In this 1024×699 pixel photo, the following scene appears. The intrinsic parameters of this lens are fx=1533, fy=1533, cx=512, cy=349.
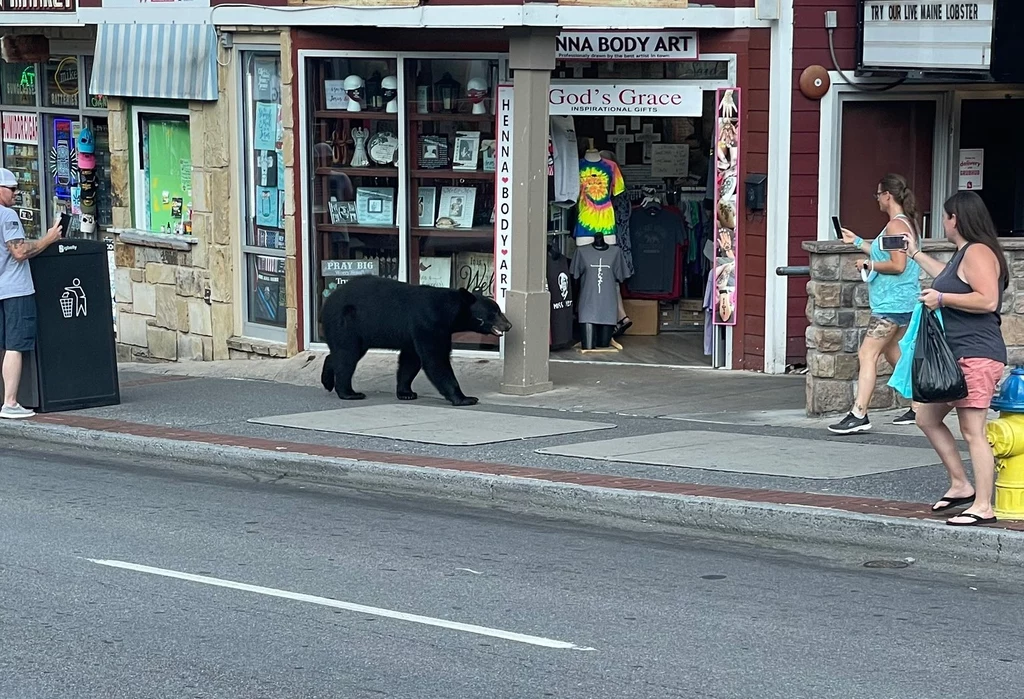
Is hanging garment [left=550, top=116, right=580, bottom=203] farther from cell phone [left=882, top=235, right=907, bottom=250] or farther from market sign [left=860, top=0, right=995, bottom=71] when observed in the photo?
cell phone [left=882, top=235, right=907, bottom=250]

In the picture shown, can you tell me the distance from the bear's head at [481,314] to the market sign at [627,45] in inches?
104

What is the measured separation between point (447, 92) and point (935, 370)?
7.75 m

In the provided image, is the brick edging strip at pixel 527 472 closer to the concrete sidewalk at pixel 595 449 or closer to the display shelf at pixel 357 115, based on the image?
the concrete sidewalk at pixel 595 449

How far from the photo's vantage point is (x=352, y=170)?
49.0 ft

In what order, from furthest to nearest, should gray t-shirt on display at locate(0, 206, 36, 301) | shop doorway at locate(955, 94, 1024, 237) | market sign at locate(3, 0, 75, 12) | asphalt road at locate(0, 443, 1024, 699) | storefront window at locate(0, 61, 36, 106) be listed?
1. storefront window at locate(0, 61, 36, 106)
2. market sign at locate(3, 0, 75, 12)
3. shop doorway at locate(955, 94, 1024, 237)
4. gray t-shirt on display at locate(0, 206, 36, 301)
5. asphalt road at locate(0, 443, 1024, 699)

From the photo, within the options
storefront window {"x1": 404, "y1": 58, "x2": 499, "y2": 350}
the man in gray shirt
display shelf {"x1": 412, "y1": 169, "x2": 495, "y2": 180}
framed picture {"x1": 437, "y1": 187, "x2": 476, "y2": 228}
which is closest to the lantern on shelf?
storefront window {"x1": 404, "y1": 58, "x2": 499, "y2": 350}

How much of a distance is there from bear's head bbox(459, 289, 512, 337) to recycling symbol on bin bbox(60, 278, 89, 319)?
10.2ft


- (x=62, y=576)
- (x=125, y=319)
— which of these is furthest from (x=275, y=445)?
(x=125, y=319)

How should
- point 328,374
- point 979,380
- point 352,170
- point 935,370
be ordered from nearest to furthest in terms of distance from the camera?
point 935,370 < point 979,380 < point 328,374 < point 352,170

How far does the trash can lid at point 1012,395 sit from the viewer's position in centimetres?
788

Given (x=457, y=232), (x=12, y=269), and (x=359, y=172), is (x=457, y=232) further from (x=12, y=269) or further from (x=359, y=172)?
(x=12, y=269)

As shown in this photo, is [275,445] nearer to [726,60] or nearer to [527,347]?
[527,347]

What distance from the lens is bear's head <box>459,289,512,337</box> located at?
12219 mm

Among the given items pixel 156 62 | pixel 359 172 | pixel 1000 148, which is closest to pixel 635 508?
pixel 359 172
